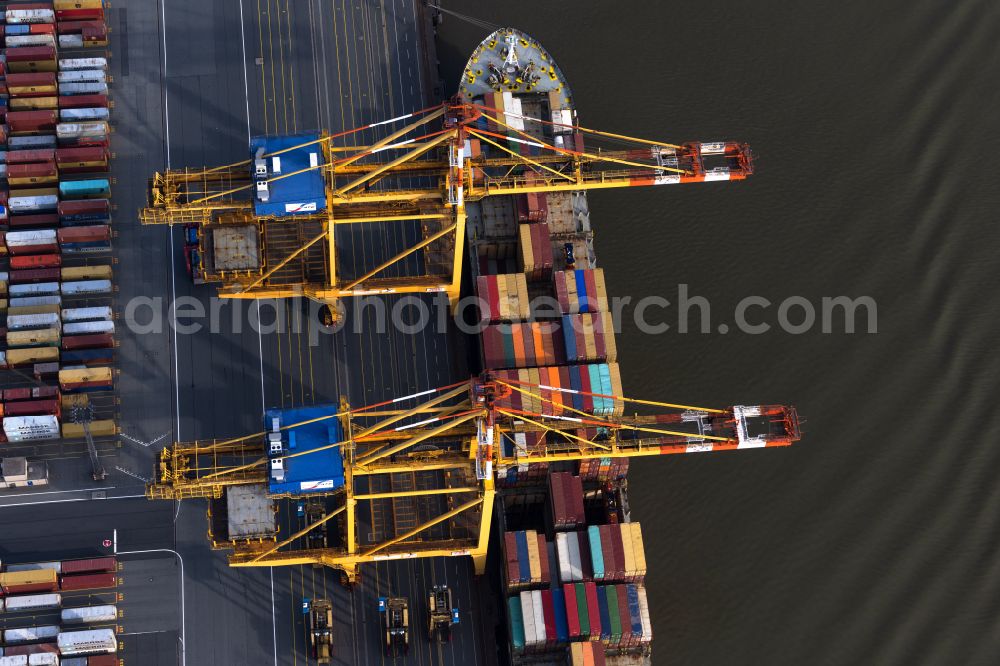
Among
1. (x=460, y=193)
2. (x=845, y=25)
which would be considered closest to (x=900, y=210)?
(x=845, y=25)

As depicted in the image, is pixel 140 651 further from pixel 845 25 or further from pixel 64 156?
pixel 845 25

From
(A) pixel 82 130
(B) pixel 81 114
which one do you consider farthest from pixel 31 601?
(B) pixel 81 114

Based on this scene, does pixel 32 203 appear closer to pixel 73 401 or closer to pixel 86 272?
pixel 86 272

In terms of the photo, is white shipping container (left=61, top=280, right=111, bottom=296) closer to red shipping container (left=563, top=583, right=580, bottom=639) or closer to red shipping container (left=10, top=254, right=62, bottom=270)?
red shipping container (left=10, top=254, right=62, bottom=270)

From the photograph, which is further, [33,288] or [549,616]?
[33,288]

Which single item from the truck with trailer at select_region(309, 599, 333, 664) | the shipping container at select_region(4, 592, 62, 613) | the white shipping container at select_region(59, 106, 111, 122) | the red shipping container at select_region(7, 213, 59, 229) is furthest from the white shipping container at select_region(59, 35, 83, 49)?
the truck with trailer at select_region(309, 599, 333, 664)

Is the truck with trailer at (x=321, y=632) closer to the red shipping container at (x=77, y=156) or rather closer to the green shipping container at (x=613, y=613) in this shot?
the green shipping container at (x=613, y=613)

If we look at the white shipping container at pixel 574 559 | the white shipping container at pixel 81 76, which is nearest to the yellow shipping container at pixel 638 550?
the white shipping container at pixel 574 559

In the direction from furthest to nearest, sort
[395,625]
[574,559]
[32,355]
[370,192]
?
1. [32,355]
2. [370,192]
3. [395,625]
4. [574,559]
